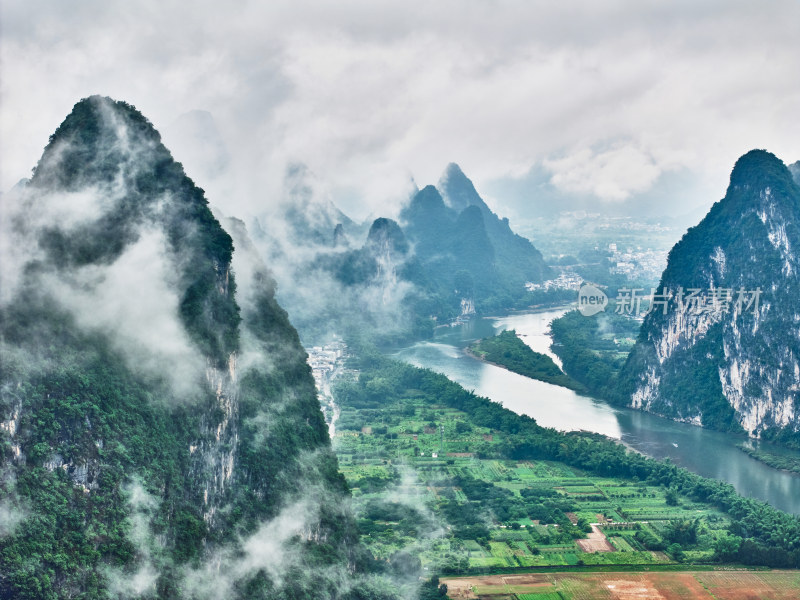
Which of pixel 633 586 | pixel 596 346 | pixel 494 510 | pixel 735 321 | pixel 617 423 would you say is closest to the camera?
pixel 633 586

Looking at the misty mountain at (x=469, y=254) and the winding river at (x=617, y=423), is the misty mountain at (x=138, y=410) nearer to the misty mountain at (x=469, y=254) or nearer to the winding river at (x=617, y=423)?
Answer: the winding river at (x=617, y=423)

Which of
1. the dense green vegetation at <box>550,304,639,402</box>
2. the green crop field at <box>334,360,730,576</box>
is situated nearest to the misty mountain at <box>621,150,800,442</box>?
the dense green vegetation at <box>550,304,639,402</box>

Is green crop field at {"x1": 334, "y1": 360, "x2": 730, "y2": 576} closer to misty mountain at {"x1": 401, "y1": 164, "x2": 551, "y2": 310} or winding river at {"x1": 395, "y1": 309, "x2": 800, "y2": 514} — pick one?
winding river at {"x1": 395, "y1": 309, "x2": 800, "y2": 514}

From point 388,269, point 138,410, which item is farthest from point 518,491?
point 388,269

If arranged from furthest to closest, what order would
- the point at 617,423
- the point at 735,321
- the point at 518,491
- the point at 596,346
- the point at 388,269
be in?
1. the point at 388,269
2. the point at 596,346
3. the point at 735,321
4. the point at 617,423
5. the point at 518,491

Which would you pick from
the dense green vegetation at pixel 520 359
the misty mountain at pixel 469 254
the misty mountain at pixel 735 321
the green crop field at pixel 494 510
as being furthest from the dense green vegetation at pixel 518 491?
the misty mountain at pixel 469 254

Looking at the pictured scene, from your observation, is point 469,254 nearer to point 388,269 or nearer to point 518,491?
point 388,269

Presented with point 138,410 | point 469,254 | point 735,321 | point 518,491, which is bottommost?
point 518,491
